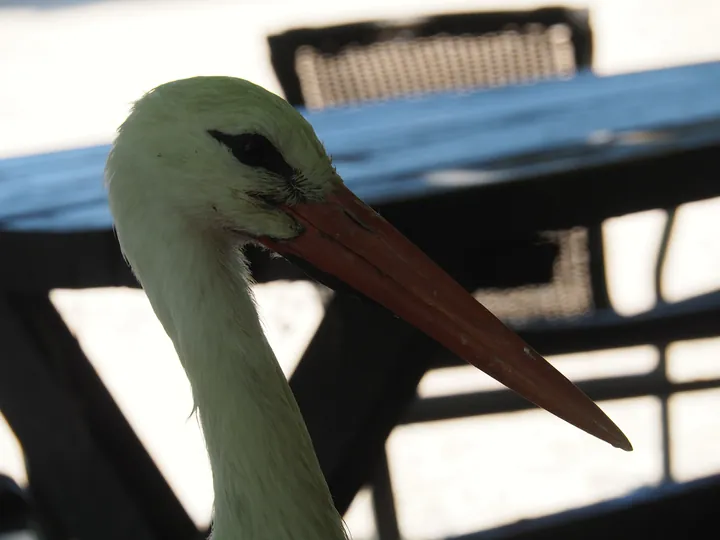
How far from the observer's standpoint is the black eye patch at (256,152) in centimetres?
76

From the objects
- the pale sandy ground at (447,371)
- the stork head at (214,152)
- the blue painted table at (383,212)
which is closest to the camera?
the stork head at (214,152)

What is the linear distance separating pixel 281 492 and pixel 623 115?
706 millimetres

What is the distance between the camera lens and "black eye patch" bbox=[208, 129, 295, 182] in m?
→ 0.76

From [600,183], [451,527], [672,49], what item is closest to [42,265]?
[600,183]

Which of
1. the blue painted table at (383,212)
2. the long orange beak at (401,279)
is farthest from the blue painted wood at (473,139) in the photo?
the long orange beak at (401,279)

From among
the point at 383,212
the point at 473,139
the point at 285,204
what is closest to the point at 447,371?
the point at 473,139

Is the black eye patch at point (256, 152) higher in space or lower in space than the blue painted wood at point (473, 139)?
higher

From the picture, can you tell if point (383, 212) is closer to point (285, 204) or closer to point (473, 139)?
point (285, 204)

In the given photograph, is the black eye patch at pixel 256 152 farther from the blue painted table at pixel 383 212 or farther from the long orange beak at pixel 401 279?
the blue painted table at pixel 383 212

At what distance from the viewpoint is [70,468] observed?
1.24m

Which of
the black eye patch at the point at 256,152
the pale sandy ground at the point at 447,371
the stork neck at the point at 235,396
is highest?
the black eye patch at the point at 256,152

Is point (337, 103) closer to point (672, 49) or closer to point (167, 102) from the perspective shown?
point (167, 102)

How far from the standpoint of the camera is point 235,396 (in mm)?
839

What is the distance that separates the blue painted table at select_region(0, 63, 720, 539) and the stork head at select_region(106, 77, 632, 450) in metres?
0.13
